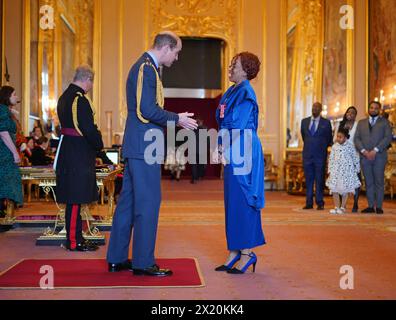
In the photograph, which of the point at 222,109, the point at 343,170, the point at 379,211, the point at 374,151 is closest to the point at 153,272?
the point at 222,109

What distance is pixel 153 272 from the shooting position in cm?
400

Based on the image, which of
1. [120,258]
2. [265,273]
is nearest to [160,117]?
[120,258]

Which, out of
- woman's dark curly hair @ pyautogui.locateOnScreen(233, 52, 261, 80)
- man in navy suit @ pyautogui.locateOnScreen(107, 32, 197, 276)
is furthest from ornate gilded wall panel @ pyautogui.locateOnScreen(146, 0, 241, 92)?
man in navy suit @ pyautogui.locateOnScreen(107, 32, 197, 276)

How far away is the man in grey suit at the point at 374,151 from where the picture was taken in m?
8.52

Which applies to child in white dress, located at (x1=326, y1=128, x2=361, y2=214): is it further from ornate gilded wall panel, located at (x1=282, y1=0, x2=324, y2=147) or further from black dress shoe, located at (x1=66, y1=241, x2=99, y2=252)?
ornate gilded wall panel, located at (x1=282, y1=0, x2=324, y2=147)

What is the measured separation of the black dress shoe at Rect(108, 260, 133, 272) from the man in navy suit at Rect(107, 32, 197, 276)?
0.13m

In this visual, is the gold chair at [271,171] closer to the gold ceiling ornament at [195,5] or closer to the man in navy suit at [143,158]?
the gold ceiling ornament at [195,5]

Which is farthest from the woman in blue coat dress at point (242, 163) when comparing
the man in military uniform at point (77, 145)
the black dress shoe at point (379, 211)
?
the black dress shoe at point (379, 211)

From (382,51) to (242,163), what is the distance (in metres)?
9.36

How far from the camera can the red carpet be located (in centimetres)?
368

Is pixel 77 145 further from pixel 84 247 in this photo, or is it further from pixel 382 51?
pixel 382 51

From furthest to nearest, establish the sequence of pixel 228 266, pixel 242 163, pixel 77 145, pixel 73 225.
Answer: pixel 73 225 → pixel 77 145 → pixel 228 266 → pixel 242 163

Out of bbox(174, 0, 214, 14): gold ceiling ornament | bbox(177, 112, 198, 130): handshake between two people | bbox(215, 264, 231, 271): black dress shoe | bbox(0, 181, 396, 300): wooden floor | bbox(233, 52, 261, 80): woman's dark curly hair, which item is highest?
bbox(174, 0, 214, 14): gold ceiling ornament

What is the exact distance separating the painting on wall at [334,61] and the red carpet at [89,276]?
32.2 feet
